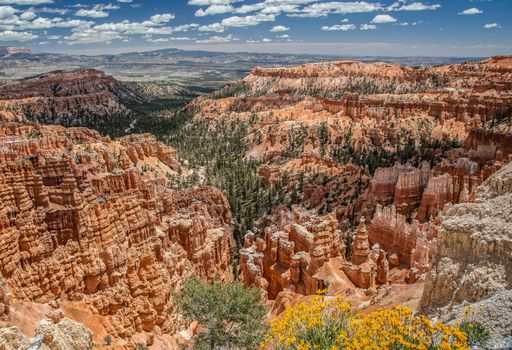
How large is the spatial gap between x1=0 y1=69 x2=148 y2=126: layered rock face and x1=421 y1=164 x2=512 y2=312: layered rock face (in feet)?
369

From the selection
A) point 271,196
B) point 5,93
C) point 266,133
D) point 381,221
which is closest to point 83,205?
point 381,221

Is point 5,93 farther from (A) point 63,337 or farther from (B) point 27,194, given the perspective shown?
(A) point 63,337

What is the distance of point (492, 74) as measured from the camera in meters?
97.0

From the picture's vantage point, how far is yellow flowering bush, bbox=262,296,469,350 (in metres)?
7.07

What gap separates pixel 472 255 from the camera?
373 inches

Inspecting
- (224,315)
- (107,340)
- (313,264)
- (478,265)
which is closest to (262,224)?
(313,264)

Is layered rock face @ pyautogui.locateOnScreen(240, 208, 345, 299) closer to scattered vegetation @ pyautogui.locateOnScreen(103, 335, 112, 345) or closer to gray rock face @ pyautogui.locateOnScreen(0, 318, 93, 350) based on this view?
scattered vegetation @ pyautogui.locateOnScreen(103, 335, 112, 345)

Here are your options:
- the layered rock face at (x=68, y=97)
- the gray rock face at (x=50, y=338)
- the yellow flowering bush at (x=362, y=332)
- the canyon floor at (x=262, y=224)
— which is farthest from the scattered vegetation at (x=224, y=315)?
the layered rock face at (x=68, y=97)

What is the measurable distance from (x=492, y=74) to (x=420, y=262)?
9012 centimetres

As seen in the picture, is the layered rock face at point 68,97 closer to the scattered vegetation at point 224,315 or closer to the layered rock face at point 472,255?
the scattered vegetation at point 224,315

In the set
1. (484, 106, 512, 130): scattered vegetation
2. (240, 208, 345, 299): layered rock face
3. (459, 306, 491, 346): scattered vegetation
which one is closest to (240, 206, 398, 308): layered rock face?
(240, 208, 345, 299): layered rock face

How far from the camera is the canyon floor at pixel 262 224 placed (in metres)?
10.2

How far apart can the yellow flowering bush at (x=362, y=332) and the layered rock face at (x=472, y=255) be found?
5.19ft

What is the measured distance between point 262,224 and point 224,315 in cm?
2515
